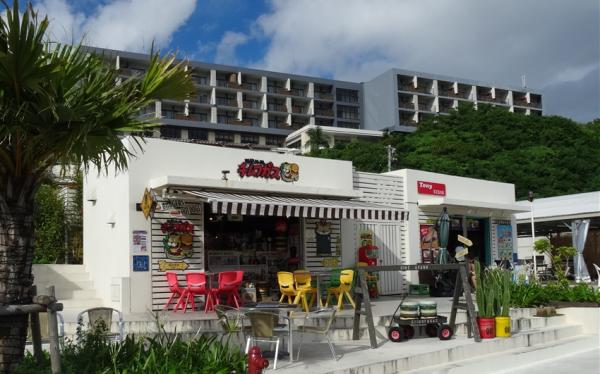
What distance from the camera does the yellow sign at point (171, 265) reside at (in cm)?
1439

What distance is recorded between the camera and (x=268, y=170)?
16.2 m

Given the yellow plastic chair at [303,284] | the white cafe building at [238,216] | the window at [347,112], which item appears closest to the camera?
the yellow plastic chair at [303,284]

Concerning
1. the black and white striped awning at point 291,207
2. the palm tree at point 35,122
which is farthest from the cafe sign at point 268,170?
the palm tree at point 35,122

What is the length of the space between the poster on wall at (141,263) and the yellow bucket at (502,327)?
7.44 metres

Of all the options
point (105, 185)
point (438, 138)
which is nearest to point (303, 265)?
point (105, 185)

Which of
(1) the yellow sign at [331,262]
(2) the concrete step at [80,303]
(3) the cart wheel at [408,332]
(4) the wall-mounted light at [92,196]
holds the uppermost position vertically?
(4) the wall-mounted light at [92,196]

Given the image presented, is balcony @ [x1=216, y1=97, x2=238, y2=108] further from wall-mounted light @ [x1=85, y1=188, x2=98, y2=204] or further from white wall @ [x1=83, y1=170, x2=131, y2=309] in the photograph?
wall-mounted light @ [x1=85, y1=188, x2=98, y2=204]

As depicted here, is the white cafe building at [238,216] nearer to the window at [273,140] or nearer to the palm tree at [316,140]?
the palm tree at [316,140]

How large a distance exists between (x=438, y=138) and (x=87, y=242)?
35432 mm

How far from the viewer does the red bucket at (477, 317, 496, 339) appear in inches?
438

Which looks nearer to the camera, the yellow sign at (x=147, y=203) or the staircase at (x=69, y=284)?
the yellow sign at (x=147, y=203)

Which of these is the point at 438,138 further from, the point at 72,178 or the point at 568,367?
the point at 568,367

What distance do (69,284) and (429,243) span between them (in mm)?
10911

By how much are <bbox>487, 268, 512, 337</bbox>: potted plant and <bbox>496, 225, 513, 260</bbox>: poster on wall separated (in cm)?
1260
